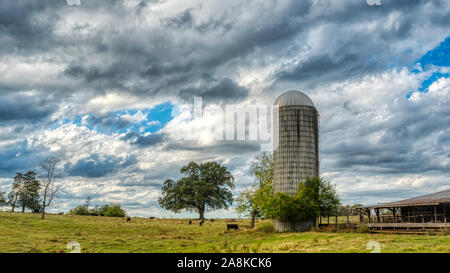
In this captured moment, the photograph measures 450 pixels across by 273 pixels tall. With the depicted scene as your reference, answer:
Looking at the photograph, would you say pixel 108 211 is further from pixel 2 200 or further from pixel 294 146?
pixel 294 146

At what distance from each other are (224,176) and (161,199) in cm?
1278

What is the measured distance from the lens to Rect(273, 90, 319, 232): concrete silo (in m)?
43.6

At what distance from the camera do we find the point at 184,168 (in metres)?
78.4

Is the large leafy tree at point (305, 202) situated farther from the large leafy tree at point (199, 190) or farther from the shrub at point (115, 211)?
the shrub at point (115, 211)

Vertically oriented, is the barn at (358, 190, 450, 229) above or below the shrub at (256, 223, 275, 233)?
above

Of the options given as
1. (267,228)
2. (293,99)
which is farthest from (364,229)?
(293,99)

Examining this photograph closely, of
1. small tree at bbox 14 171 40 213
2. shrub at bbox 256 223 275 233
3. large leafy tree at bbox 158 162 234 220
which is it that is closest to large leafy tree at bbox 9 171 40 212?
small tree at bbox 14 171 40 213

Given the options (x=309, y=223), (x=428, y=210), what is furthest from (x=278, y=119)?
(x=428, y=210)

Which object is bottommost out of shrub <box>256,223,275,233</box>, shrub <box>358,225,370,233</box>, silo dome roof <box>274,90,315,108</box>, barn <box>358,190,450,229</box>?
shrub <box>256,223,275,233</box>

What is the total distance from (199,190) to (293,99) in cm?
3486

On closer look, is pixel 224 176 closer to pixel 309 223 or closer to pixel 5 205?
pixel 309 223

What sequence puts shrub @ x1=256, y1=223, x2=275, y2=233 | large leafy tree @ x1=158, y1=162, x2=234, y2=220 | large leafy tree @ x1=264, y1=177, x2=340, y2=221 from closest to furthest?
large leafy tree @ x1=264, y1=177, x2=340, y2=221 < shrub @ x1=256, y1=223, x2=275, y2=233 < large leafy tree @ x1=158, y1=162, x2=234, y2=220

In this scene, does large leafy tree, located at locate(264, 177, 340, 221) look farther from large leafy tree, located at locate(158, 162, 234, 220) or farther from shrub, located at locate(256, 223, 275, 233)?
large leafy tree, located at locate(158, 162, 234, 220)
